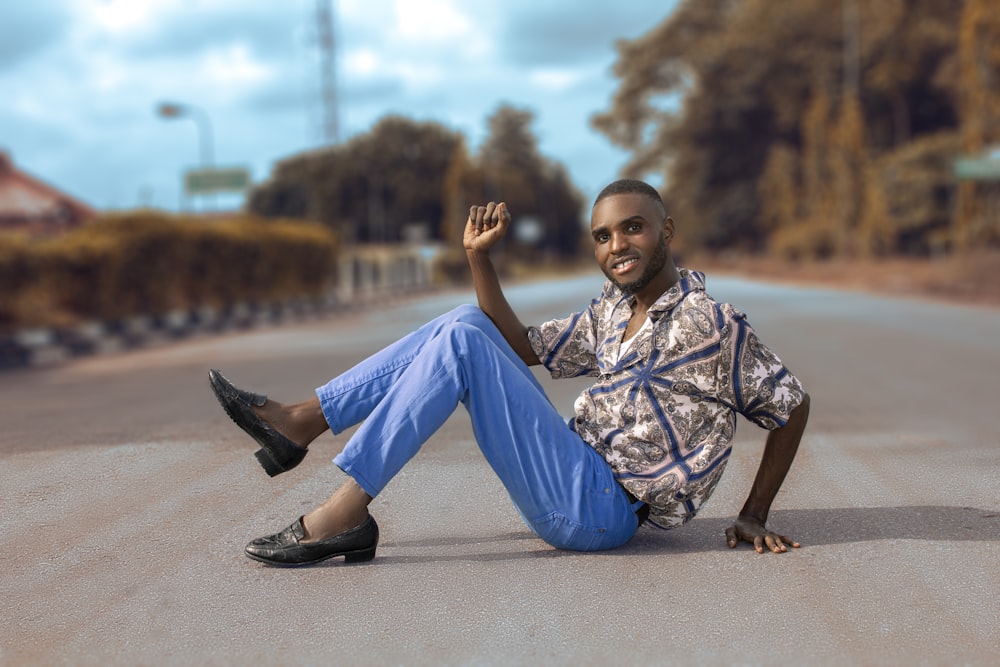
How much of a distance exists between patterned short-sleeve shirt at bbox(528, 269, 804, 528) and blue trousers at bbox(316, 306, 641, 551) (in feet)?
0.41

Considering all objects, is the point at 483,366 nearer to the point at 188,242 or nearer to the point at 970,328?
the point at 970,328

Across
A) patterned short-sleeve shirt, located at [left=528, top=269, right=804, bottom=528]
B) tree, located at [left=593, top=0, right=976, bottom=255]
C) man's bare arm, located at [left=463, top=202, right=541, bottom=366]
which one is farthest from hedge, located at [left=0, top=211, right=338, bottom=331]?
tree, located at [left=593, top=0, right=976, bottom=255]

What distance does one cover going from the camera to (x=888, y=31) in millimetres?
45406

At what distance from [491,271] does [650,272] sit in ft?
2.07

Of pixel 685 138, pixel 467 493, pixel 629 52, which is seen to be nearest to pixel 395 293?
pixel 685 138

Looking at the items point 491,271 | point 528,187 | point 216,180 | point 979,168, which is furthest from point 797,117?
point 491,271

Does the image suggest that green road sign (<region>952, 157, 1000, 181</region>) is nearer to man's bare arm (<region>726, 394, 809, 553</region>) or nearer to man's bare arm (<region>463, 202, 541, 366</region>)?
man's bare arm (<region>726, 394, 809, 553</region>)

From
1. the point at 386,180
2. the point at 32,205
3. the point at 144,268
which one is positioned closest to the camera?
the point at 144,268

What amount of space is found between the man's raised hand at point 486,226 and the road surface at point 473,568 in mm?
1126

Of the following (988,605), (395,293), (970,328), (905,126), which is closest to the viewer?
(988,605)

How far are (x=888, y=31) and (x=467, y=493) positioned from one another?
149ft

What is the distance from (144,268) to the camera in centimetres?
2006

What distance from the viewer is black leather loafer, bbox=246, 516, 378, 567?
3682mm

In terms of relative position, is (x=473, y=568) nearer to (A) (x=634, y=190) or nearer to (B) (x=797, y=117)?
(A) (x=634, y=190)
